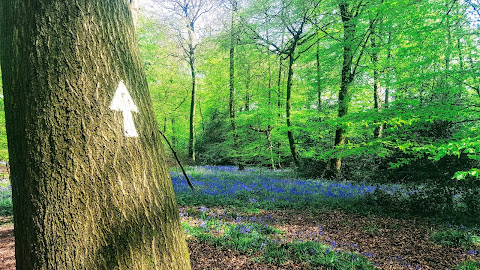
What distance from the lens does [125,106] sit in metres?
1.34

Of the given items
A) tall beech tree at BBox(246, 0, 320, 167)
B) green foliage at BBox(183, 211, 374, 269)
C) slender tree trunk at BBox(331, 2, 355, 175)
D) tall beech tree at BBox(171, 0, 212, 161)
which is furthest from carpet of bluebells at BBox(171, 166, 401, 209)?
tall beech tree at BBox(171, 0, 212, 161)

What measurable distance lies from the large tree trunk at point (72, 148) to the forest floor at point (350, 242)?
2143 mm

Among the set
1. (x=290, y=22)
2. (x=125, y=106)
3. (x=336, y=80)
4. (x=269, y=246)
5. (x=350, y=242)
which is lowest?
(x=350, y=242)

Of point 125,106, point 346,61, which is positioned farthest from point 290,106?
point 125,106

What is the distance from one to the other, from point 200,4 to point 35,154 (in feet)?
60.1

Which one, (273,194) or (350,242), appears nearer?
(350,242)

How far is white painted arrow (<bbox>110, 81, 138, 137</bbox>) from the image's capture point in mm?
1311

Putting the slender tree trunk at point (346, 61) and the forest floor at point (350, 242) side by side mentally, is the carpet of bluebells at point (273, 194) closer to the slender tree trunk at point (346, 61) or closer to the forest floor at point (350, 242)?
the forest floor at point (350, 242)

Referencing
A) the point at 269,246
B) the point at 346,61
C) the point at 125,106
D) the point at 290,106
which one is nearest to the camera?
the point at 125,106

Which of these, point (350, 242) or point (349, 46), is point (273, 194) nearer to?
point (350, 242)

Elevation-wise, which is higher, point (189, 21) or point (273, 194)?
point (189, 21)

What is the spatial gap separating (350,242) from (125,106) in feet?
14.1

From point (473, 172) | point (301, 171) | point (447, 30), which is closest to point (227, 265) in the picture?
point (473, 172)

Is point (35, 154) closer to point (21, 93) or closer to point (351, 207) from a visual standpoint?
point (21, 93)
